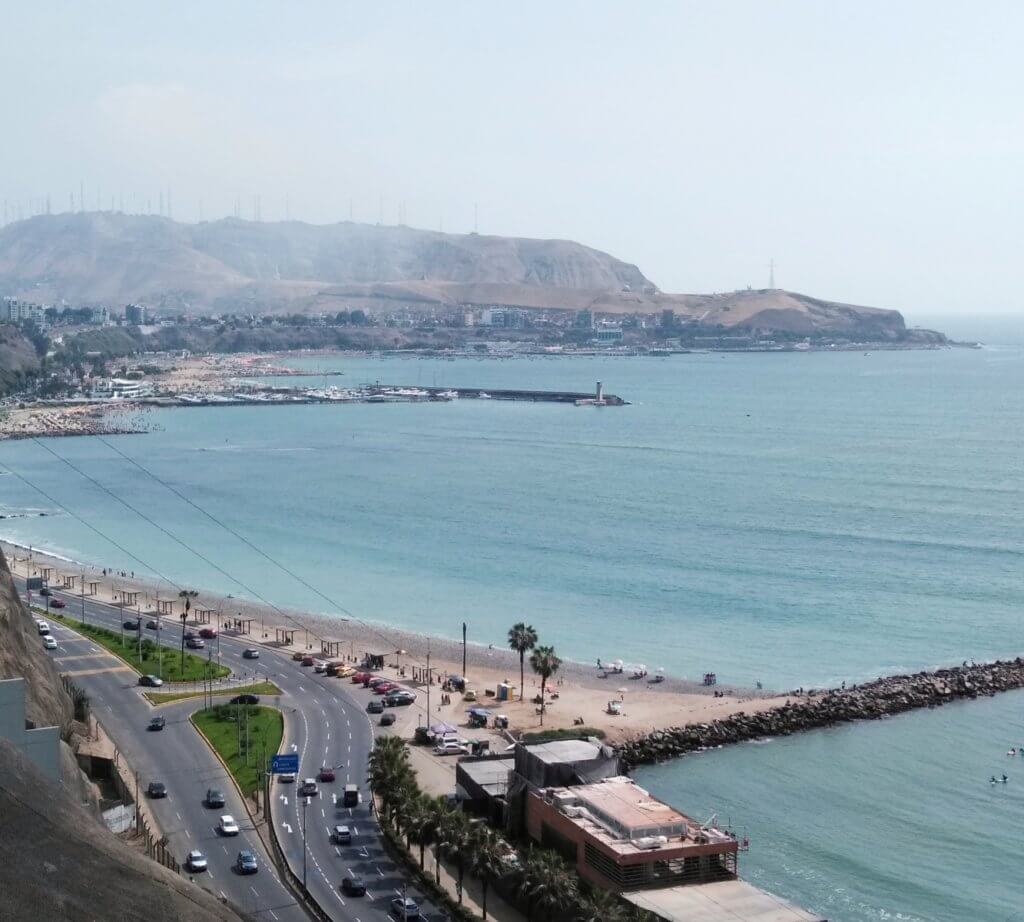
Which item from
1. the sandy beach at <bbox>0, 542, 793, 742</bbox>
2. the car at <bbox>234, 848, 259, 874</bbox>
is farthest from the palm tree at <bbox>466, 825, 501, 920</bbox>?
the sandy beach at <bbox>0, 542, 793, 742</bbox>

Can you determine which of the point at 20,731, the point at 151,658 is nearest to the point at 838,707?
the point at 151,658

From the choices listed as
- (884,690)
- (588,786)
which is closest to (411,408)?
(884,690)

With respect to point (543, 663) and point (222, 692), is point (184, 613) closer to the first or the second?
point (222, 692)

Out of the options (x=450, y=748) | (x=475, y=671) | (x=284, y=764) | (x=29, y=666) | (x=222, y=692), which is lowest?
(x=475, y=671)

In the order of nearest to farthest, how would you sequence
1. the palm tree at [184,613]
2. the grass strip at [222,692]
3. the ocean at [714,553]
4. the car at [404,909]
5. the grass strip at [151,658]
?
the car at [404,909]
the ocean at [714,553]
the grass strip at [222,692]
the grass strip at [151,658]
the palm tree at [184,613]

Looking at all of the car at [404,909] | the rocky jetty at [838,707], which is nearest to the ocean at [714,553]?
the rocky jetty at [838,707]

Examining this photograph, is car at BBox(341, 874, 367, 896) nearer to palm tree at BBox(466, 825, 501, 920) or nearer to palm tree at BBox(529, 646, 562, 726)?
palm tree at BBox(466, 825, 501, 920)

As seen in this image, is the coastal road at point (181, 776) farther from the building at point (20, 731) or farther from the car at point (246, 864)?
the building at point (20, 731)
